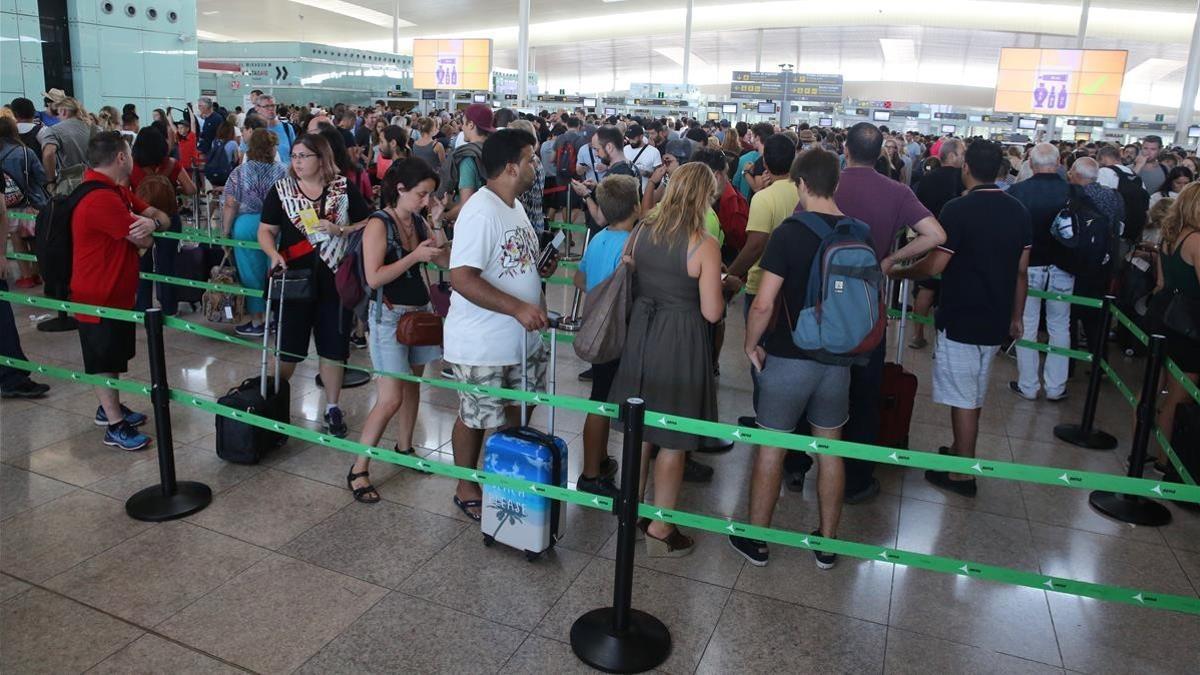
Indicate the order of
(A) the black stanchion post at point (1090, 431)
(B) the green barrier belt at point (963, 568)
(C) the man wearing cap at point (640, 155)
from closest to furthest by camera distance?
(B) the green barrier belt at point (963, 568), (A) the black stanchion post at point (1090, 431), (C) the man wearing cap at point (640, 155)

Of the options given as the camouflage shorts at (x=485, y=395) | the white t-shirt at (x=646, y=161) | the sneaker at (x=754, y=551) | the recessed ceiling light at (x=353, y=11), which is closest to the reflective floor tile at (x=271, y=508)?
the camouflage shorts at (x=485, y=395)

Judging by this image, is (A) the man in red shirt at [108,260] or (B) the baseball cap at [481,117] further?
(B) the baseball cap at [481,117]

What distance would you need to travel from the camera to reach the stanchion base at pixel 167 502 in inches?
153

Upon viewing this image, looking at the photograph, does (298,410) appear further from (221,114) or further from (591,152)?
(221,114)

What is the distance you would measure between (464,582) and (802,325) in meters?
1.76

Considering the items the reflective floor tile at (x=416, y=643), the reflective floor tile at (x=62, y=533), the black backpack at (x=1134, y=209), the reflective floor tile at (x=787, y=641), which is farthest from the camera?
the black backpack at (x=1134, y=209)

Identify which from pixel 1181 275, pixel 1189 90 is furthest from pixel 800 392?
pixel 1189 90

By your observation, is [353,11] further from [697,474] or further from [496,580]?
[496,580]

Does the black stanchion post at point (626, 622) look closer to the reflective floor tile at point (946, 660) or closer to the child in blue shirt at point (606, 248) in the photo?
the child in blue shirt at point (606, 248)

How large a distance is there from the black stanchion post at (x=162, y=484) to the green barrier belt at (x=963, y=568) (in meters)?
2.30

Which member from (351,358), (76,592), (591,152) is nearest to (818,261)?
(76,592)

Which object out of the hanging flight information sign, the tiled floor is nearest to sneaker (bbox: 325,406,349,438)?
the tiled floor

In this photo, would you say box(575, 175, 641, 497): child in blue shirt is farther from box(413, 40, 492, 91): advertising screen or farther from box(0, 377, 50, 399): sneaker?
box(413, 40, 492, 91): advertising screen

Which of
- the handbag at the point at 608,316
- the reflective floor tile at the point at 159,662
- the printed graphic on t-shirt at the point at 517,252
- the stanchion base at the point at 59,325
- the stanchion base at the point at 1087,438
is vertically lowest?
the reflective floor tile at the point at 159,662
